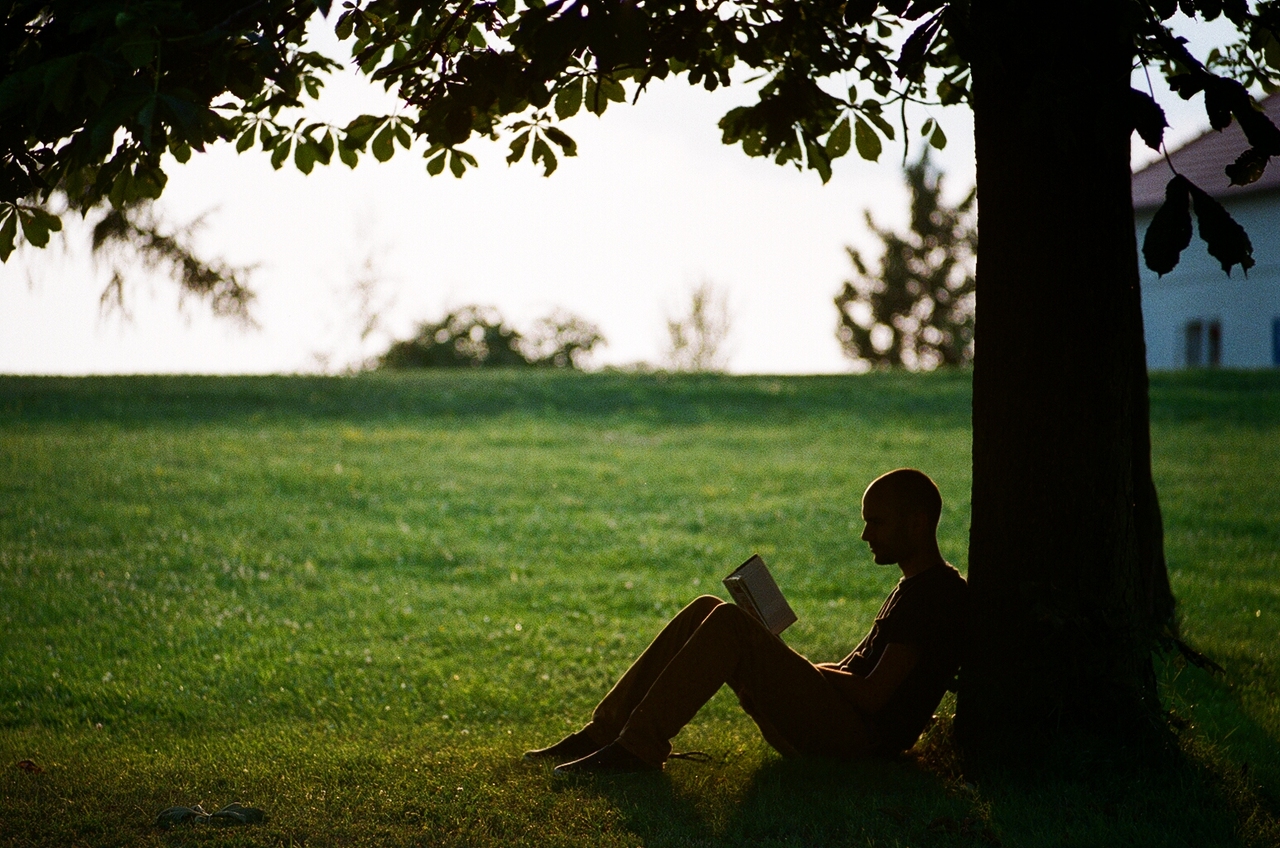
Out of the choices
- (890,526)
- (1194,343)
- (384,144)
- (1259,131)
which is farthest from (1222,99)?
(1194,343)

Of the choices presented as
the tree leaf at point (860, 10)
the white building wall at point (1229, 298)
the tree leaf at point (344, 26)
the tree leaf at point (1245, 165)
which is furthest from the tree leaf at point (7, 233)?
the white building wall at point (1229, 298)

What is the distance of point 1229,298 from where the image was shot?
32.8 meters

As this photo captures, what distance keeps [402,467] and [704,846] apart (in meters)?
12.7

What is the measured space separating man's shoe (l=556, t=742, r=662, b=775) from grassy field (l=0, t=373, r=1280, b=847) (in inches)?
2.3

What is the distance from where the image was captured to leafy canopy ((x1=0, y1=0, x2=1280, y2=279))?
3.98 m

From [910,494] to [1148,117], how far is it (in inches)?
71.6

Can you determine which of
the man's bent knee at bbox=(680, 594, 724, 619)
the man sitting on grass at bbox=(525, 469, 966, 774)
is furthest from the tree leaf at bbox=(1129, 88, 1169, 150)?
the man's bent knee at bbox=(680, 594, 724, 619)

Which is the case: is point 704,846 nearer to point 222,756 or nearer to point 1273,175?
point 222,756

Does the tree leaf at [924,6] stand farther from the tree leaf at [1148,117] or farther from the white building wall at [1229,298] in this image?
the white building wall at [1229,298]

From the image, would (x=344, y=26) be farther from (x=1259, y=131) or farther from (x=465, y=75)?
(x=1259, y=131)

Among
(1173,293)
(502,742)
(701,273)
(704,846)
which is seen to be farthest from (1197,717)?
(701,273)

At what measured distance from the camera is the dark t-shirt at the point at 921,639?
5309 mm

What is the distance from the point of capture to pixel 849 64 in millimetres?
6539

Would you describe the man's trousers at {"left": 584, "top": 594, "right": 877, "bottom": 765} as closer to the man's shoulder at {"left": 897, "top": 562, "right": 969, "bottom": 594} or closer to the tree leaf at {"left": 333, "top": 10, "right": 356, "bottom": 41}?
the man's shoulder at {"left": 897, "top": 562, "right": 969, "bottom": 594}
